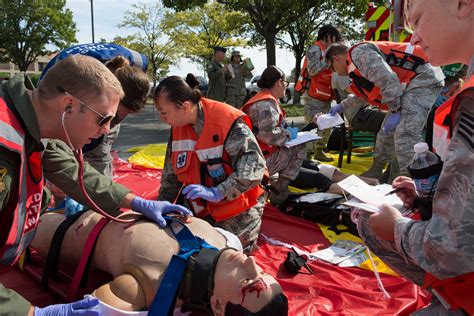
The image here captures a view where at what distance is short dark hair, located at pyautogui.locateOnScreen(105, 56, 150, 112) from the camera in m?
2.67

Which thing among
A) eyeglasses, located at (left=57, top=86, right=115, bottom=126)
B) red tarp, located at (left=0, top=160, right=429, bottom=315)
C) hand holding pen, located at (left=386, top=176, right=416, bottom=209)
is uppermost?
eyeglasses, located at (left=57, top=86, right=115, bottom=126)

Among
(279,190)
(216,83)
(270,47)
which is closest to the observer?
(279,190)

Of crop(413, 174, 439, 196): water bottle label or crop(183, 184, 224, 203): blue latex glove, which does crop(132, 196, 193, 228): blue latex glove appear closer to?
crop(183, 184, 224, 203): blue latex glove

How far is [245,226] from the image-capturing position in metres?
3.00

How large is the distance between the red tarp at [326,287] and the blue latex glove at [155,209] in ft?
2.18

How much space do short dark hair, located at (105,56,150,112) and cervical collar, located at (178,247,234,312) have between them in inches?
50.9

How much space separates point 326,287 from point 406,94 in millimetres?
2231

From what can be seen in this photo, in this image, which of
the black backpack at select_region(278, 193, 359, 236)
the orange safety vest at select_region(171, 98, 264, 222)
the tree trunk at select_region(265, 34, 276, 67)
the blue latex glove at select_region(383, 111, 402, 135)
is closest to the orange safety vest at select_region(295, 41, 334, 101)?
the blue latex glove at select_region(383, 111, 402, 135)

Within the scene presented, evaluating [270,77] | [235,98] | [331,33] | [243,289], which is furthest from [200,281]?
[235,98]

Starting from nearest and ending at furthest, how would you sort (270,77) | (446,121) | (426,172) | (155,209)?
(446,121), (426,172), (155,209), (270,77)

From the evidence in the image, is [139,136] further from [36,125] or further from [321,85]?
[36,125]

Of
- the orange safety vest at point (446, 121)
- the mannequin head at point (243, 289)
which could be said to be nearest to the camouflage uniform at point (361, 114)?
the mannequin head at point (243, 289)

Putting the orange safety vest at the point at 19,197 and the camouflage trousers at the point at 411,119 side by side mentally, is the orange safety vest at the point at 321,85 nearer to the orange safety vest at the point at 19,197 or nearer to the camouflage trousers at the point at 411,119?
the camouflage trousers at the point at 411,119

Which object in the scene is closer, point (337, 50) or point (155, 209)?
point (155, 209)
